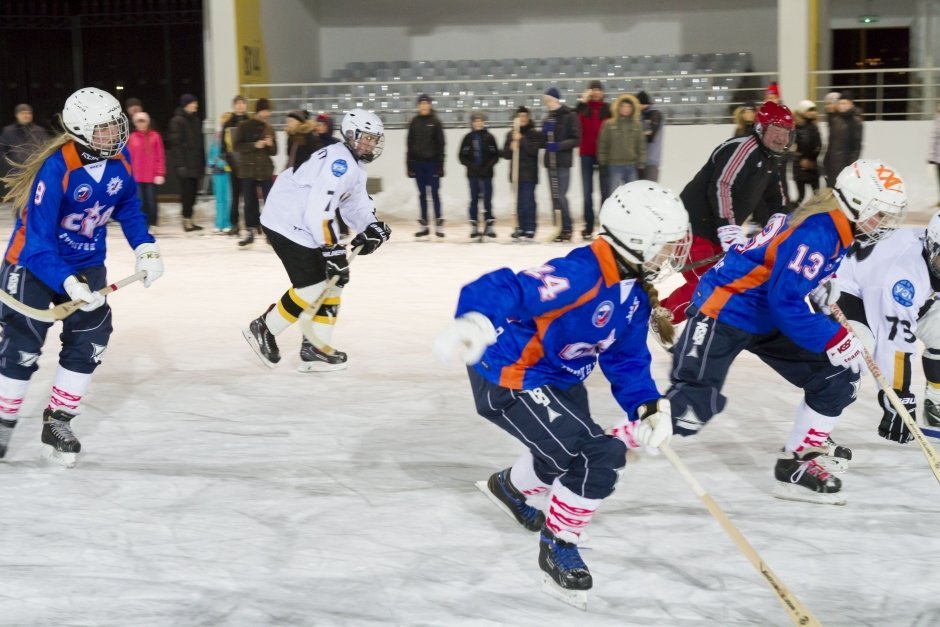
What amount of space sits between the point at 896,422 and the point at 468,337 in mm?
2511

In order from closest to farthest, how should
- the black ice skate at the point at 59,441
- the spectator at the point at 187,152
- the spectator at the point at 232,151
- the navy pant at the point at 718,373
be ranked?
the navy pant at the point at 718,373, the black ice skate at the point at 59,441, the spectator at the point at 232,151, the spectator at the point at 187,152

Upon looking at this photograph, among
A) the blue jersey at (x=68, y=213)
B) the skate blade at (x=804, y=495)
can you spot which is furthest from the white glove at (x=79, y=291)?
the skate blade at (x=804, y=495)

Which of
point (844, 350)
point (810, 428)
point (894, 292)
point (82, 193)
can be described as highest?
point (82, 193)

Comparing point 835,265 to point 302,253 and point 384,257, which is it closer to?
point 302,253

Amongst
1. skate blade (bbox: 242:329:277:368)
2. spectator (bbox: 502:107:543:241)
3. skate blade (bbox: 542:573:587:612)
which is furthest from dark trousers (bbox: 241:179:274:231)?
skate blade (bbox: 542:573:587:612)

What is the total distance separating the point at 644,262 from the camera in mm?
3080

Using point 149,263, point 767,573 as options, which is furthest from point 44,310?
point 767,573

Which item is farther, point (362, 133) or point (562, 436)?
point (362, 133)

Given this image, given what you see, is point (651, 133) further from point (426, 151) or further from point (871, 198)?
point (871, 198)

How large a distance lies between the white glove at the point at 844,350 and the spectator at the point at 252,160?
25.5 ft

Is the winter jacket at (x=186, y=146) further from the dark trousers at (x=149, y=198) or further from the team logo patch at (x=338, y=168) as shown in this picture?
the team logo patch at (x=338, y=168)

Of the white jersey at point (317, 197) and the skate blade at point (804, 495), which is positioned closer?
the skate blade at point (804, 495)

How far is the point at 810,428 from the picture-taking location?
404 cm

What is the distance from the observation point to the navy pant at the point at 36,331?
14.1 feet
